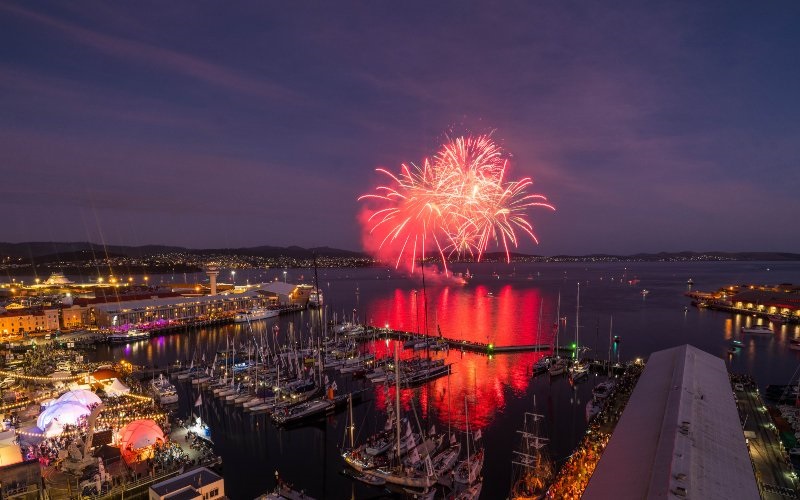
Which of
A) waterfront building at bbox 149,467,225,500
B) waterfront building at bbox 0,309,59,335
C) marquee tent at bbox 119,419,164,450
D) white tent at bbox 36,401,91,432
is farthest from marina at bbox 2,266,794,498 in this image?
waterfront building at bbox 0,309,59,335

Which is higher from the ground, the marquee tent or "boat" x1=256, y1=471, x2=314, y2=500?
the marquee tent

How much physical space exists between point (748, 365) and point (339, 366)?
2483 centimetres

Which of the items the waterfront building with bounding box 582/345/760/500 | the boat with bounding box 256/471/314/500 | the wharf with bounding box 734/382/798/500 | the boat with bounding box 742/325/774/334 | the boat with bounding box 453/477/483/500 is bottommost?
the boat with bounding box 256/471/314/500

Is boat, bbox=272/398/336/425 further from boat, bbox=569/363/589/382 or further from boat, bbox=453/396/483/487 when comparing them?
boat, bbox=569/363/589/382

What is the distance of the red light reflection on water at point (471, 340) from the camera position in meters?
21.8

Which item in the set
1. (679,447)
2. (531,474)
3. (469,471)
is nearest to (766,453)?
(679,447)

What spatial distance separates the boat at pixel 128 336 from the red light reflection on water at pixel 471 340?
62.4ft

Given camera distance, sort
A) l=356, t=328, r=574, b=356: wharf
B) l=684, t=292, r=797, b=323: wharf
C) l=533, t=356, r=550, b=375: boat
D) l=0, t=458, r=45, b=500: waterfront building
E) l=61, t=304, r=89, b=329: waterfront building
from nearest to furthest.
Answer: l=0, t=458, r=45, b=500: waterfront building
l=533, t=356, r=550, b=375: boat
l=356, t=328, r=574, b=356: wharf
l=61, t=304, r=89, b=329: waterfront building
l=684, t=292, r=797, b=323: wharf

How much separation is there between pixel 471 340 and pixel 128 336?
89.2 ft

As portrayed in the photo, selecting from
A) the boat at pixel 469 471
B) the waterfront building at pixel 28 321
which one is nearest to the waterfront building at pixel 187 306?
the waterfront building at pixel 28 321

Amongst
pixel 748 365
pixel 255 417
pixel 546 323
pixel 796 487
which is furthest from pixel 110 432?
pixel 546 323

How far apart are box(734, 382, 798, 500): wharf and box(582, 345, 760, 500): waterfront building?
944 millimetres

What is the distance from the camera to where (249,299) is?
5344 cm

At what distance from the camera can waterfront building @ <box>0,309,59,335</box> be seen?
38094 millimetres
